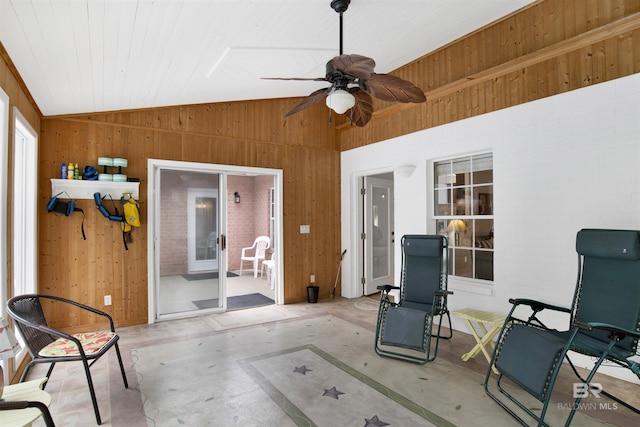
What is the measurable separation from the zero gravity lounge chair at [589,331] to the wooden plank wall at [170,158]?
3.64 m

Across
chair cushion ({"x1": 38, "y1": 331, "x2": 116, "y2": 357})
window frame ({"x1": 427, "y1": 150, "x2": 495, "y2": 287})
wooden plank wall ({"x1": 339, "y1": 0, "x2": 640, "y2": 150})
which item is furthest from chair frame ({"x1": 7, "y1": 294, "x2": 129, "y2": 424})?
wooden plank wall ({"x1": 339, "y1": 0, "x2": 640, "y2": 150})

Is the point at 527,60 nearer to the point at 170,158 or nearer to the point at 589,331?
the point at 589,331

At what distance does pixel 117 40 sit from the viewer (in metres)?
2.48

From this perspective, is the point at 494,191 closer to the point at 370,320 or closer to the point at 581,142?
the point at 581,142

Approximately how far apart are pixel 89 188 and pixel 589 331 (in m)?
5.13

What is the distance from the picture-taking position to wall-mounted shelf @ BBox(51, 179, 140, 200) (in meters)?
4.05

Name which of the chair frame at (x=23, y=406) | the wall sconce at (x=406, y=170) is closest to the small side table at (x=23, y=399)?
the chair frame at (x=23, y=406)

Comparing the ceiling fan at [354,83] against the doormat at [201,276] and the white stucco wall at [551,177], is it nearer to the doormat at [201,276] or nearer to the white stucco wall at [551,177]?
the white stucco wall at [551,177]

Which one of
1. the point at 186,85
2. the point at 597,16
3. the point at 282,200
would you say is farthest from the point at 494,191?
the point at 186,85

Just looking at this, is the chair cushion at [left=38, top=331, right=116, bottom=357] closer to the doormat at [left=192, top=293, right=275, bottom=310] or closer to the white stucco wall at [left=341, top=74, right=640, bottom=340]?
the doormat at [left=192, top=293, right=275, bottom=310]

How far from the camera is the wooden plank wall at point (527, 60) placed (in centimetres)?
309

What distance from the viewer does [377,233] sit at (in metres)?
6.41

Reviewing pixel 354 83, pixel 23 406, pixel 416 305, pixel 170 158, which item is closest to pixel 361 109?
pixel 354 83

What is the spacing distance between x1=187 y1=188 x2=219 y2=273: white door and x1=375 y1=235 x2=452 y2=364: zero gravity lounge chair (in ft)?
8.57
